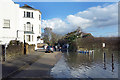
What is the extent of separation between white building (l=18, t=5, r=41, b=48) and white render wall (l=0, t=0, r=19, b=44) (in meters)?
8.32

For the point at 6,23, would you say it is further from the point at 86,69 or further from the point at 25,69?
the point at 86,69

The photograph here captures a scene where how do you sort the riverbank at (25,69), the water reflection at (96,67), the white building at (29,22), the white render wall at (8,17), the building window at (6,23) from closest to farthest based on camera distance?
1. the riverbank at (25,69)
2. the water reflection at (96,67)
3. the white render wall at (8,17)
4. the building window at (6,23)
5. the white building at (29,22)

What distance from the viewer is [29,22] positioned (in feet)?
104

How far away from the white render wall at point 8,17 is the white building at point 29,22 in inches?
328

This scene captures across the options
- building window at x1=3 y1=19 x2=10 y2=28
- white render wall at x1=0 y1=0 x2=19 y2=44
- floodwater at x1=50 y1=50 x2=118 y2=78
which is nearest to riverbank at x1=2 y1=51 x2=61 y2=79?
floodwater at x1=50 y1=50 x2=118 y2=78

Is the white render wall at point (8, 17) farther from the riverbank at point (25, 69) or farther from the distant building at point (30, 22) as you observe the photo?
the riverbank at point (25, 69)

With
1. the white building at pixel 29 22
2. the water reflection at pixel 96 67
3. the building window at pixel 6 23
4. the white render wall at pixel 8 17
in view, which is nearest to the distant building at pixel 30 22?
the white building at pixel 29 22

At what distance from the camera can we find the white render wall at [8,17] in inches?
807

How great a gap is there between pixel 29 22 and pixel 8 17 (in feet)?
32.8

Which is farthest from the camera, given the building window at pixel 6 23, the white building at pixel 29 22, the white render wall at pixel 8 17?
the white building at pixel 29 22

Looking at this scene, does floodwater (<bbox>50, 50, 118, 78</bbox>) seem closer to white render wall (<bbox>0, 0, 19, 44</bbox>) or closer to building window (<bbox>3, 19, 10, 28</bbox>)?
white render wall (<bbox>0, 0, 19, 44</bbox>)

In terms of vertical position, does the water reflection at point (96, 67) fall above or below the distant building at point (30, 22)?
below

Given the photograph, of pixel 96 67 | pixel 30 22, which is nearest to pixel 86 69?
pixel 96 67

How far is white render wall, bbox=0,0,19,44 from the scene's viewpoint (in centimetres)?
2049
